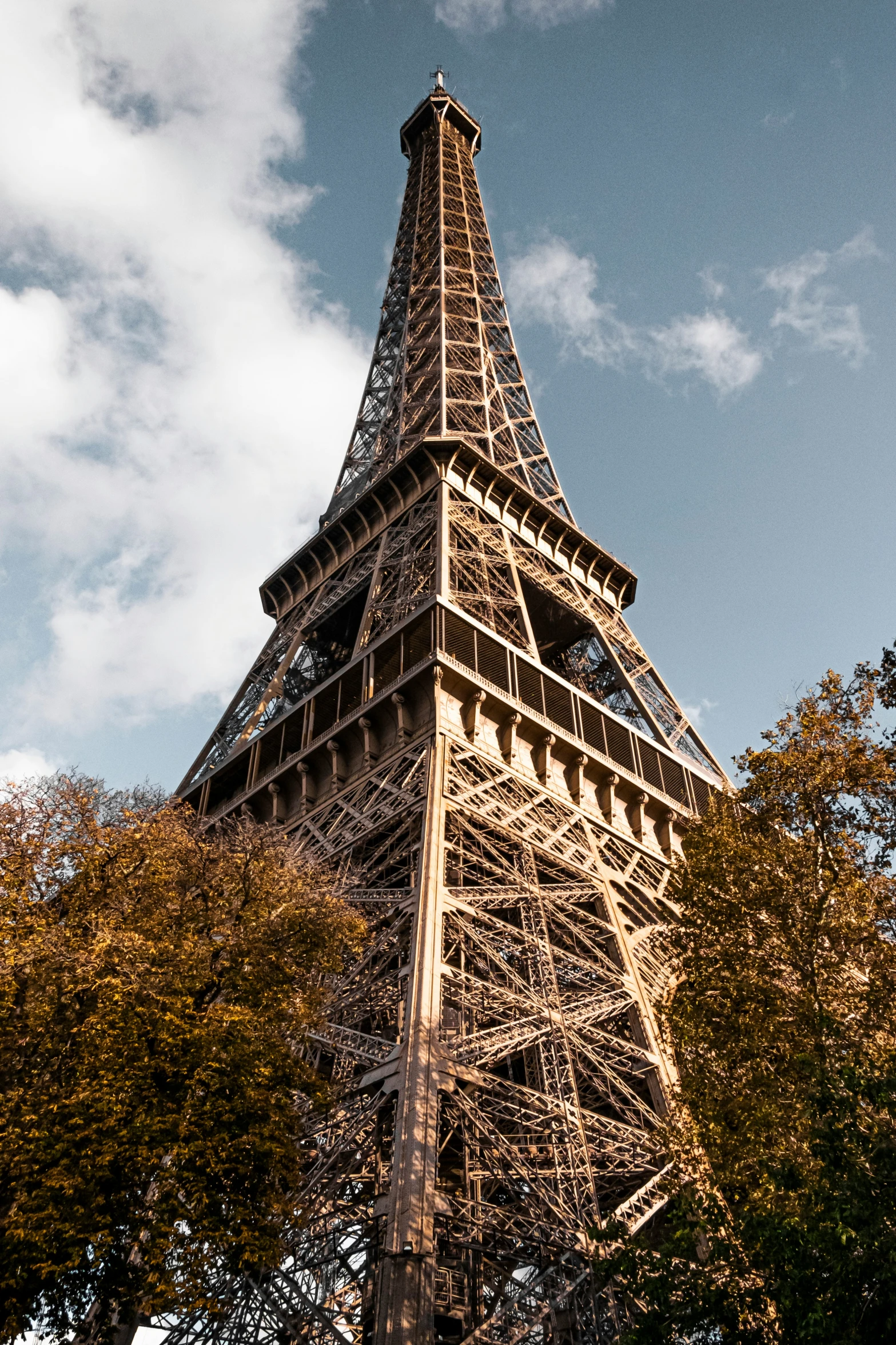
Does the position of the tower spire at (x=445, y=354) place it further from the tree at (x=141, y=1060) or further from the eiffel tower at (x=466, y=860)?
the tree at (x=141, y=1060)

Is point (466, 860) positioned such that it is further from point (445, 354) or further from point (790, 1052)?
point (445, 354)

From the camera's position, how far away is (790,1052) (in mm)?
12141

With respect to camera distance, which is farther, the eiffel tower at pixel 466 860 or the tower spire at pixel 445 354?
the tower spire at pixel 445 354

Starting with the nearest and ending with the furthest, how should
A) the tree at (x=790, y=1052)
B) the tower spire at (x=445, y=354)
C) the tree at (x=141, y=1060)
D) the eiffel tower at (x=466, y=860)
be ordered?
the tree at (x=790, y=1052), the tree at (x=141, y=1060), the eiffel tower at (x=466, y=860), the tower spire at (x=445, y=354)

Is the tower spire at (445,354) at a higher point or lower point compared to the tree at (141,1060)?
higher

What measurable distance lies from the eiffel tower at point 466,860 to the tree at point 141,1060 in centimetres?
122

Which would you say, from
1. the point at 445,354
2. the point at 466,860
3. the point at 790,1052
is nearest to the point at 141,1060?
the point at 790,1052

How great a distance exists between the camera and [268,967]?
1338 cm

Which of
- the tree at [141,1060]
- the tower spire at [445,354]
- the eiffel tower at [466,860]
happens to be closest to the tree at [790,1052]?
the eiffel tower at [466,860]

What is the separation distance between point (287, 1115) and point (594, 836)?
40.8ft

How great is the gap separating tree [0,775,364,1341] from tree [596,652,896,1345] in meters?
4.28

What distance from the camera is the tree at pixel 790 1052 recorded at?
9.00m

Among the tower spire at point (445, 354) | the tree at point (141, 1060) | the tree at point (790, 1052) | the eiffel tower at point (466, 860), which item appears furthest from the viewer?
the tower spire at point (445, 354)

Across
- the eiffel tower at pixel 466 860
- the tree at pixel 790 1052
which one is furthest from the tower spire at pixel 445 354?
the tree at pixel 790 1052
